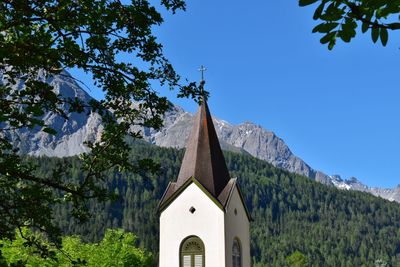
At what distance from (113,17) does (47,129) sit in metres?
2.41

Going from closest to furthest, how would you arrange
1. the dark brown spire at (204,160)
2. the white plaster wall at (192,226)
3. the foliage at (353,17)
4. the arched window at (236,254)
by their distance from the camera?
the foliage at (353,17), the white plaster wall at (192,226), the arched window at (236,254), the dark brown spire at (204,160)

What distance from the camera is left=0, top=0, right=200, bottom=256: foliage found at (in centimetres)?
790

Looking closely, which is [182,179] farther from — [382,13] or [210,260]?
[382,13]

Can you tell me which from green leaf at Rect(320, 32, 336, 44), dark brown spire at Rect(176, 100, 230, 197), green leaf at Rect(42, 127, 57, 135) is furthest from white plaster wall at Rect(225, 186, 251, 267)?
green leaf at Rect(320, 32, 336, 44)

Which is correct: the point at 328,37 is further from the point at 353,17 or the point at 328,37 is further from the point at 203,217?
the point at 203,217

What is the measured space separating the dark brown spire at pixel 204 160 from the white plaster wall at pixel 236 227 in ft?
3.39

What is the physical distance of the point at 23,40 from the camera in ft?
25.0

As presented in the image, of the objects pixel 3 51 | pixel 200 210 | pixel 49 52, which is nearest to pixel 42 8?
pixel 49 52

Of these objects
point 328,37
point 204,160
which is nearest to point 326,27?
point 328,37

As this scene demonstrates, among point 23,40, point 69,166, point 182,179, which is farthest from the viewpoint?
point 182,179

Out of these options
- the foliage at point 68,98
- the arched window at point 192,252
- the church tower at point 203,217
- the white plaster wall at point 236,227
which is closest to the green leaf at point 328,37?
the foliage at point 68,98

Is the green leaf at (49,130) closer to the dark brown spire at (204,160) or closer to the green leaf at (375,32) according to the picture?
the green leaf at (375,32)

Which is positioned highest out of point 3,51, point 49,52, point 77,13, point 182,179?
point 182,179

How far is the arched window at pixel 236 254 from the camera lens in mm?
28711
